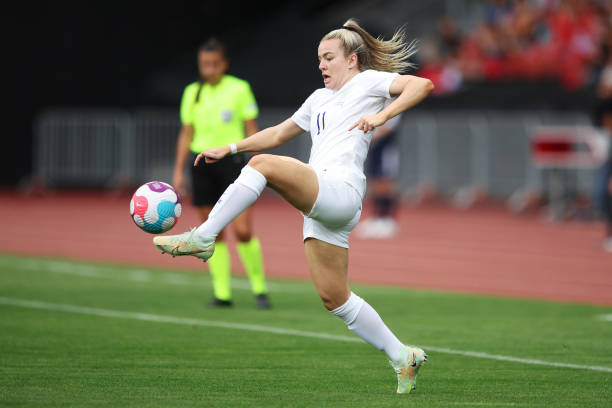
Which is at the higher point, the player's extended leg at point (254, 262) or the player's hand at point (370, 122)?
the player's hand at point (370, 122)

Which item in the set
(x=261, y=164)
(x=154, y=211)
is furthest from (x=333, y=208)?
(x=154, y=211)

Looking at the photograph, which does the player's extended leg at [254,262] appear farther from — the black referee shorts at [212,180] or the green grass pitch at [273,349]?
the black referee shorts at [212,180]

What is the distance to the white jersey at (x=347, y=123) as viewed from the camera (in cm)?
677

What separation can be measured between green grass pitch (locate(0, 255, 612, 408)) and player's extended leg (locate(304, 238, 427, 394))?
0.18 metres

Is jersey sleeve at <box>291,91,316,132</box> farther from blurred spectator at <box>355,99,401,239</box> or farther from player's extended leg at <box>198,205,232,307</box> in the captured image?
blurred spectator at <box>355,99,401,239</box>

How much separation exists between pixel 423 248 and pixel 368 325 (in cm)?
1116

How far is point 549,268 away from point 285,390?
9.14 meters

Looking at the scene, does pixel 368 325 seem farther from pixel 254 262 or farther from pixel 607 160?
pixel 607 160

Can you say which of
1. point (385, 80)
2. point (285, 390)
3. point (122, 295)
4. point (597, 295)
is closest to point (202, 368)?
point (285, 390)

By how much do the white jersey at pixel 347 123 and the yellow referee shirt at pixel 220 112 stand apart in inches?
162

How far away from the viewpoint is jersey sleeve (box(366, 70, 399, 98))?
22.6 feet

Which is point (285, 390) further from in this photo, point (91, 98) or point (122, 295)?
point (91, 98)

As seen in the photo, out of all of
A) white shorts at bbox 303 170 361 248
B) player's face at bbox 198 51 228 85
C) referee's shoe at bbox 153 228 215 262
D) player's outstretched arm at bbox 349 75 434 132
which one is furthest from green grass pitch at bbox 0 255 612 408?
player's face at bbox 198 51 228 85

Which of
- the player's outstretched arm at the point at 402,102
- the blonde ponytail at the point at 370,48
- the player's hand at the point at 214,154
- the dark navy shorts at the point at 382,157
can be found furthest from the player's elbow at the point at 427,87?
the dark navy shorts at the point at 382,157
